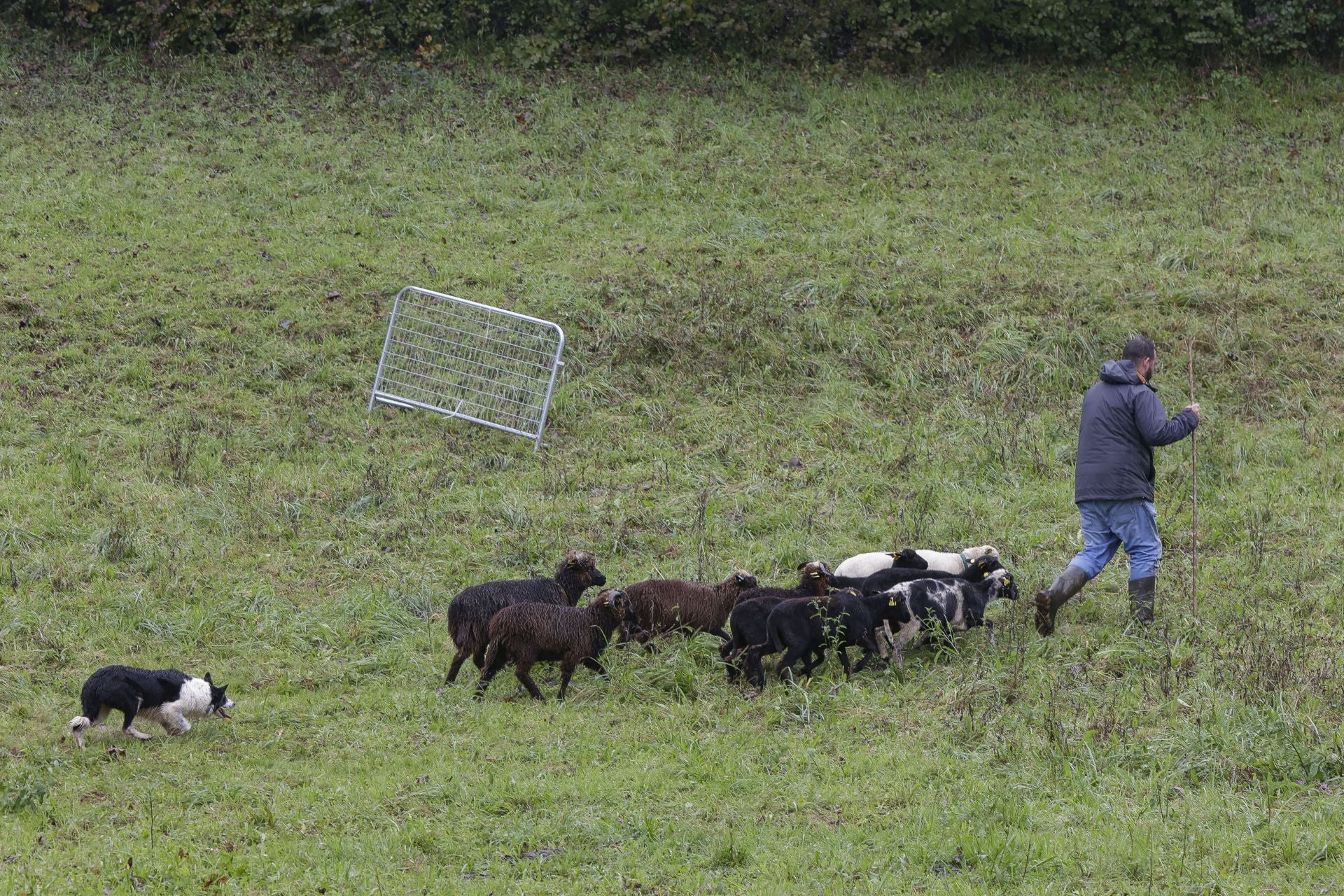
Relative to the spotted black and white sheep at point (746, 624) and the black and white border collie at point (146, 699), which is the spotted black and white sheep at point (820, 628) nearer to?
the spotted black and white sheep at point (746, 624)

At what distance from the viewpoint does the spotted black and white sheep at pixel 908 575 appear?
9266 mm

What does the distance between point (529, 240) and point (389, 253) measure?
64.7 inches

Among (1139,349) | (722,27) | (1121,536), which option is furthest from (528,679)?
(722,27)

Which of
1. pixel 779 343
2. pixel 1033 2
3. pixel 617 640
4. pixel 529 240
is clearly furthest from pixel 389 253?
pixel 1033 2

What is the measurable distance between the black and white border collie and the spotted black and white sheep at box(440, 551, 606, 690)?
1.41 metres

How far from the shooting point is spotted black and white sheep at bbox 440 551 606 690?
8867 millimetres

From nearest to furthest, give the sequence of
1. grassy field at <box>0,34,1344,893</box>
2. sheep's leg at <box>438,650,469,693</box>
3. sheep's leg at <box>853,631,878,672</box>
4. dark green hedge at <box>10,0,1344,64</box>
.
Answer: grassy field at <box>0,34,1344,893</box>, sheep's leg at <box>853,631,878,672</box>, sheep's leg at <box>438,650,469,693</box>, dark green hedge at <box>10,0,1344,64</box>

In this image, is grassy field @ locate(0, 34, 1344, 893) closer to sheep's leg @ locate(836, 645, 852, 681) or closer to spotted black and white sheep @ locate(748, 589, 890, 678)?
sheep's leg @ locate(836, 645, 852, 681)

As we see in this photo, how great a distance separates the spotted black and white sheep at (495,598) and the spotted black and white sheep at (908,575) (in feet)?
5.58

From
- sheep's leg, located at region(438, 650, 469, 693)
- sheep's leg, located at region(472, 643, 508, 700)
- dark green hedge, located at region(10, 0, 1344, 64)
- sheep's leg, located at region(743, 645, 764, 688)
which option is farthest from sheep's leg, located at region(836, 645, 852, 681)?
dark green hedge, located at region(10, 0, 1344, 64)

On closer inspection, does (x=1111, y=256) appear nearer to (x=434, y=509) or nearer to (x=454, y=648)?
(x=434, y=509)

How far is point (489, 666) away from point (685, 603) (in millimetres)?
1396

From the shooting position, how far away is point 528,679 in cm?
860

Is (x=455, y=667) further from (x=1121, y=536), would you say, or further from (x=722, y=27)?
(x=722, y=27)
